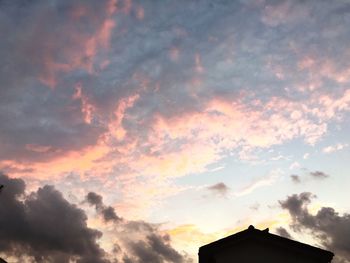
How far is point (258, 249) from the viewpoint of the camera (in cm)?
2028

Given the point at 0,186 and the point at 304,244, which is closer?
the point at 304,244

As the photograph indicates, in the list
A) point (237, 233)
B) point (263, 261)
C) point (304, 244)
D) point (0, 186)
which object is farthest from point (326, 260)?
point (0, 186)

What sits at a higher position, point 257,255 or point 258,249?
point 258,249

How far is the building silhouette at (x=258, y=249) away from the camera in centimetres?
1989

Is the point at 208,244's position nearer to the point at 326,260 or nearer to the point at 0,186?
the point at 326,260

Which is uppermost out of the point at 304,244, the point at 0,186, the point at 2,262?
the point at 0,186

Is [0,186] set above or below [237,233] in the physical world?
above

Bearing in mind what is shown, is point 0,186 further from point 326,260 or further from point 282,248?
point 326,260

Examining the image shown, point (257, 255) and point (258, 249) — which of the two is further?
point (258, 249)

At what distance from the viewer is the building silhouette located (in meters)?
19.9

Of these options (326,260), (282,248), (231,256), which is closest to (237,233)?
(231,256)

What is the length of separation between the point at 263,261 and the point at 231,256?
6.36ft

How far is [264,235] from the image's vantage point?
20484mm

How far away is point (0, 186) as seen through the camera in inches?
1251
